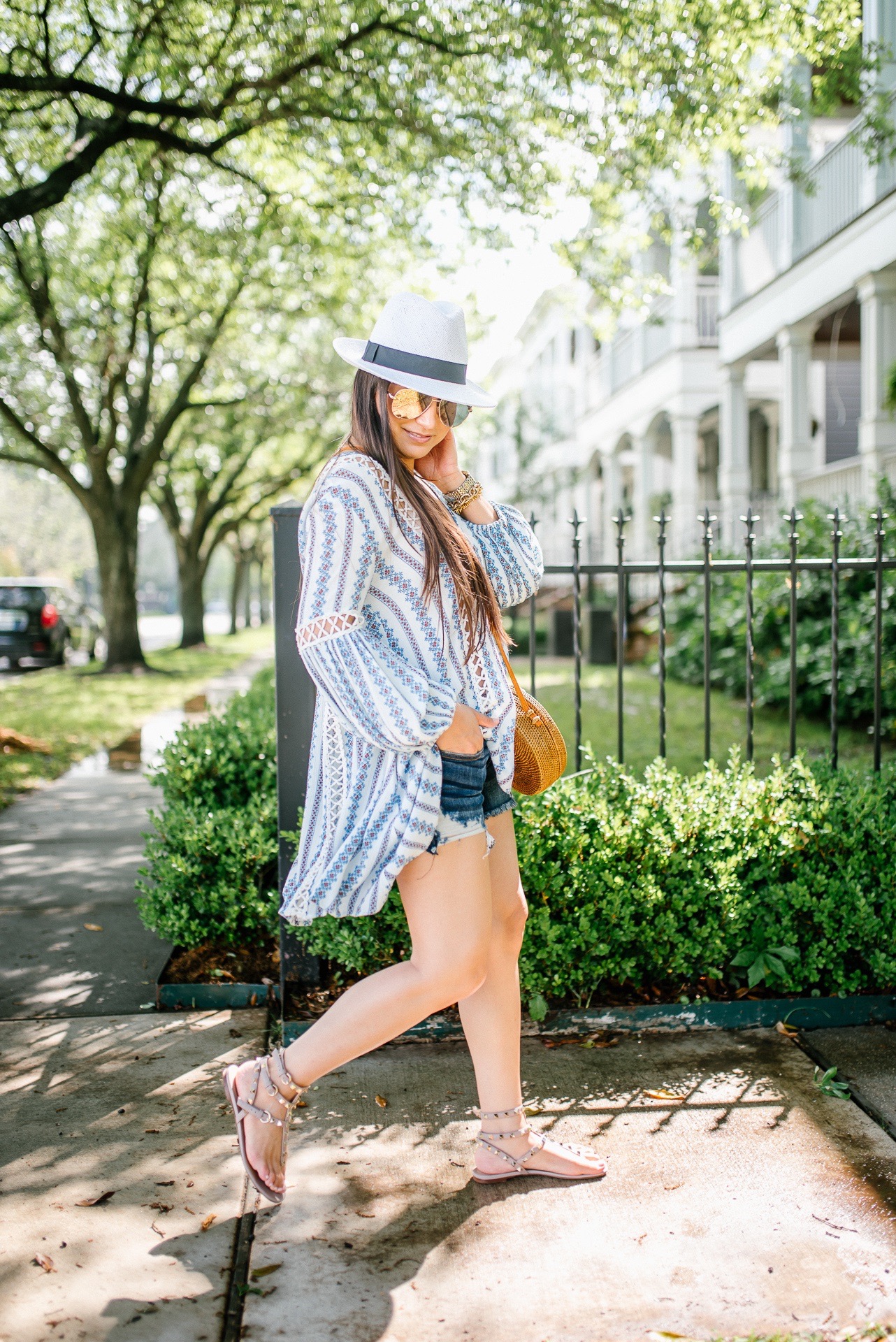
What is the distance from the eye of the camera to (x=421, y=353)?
2.30 m

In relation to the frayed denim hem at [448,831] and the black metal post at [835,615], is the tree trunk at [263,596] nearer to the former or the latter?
the black metal post at [835,615]

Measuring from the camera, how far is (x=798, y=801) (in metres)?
3.78

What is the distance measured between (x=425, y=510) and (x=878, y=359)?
11150 millimetres

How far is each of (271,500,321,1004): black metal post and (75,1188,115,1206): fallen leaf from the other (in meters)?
1.03

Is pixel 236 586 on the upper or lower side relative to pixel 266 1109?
upper

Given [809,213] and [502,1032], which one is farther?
[809,213]

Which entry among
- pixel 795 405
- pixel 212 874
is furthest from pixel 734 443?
pixel 212 874

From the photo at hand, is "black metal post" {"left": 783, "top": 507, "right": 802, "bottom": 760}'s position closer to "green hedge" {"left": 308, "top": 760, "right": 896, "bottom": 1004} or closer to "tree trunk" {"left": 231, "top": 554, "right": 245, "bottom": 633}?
"green hedge" {"left": 308, "top": 760, "right": 896, "bottom": 1004}

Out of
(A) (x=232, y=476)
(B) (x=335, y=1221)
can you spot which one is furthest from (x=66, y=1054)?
(A) (x=232, y=476)

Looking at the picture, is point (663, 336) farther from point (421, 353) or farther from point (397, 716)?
point (397, 716)

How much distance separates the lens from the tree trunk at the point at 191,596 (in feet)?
91.6

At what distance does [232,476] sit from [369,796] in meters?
25.0

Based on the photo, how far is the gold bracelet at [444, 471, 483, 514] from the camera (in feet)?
8.41

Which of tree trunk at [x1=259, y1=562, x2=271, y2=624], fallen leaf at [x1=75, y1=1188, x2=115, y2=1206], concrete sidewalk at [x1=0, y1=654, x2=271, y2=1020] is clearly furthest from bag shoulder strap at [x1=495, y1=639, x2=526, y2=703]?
tree trunk at [x1=259, y1=562, x2=271, y2=624]
